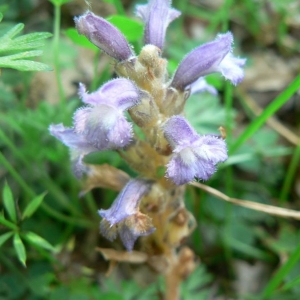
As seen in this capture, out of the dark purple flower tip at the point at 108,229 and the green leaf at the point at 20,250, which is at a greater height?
the dark purple flower tip at the point at 108,229

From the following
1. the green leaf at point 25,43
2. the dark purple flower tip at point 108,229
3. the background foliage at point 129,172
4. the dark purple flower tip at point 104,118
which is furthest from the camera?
the background foliage at point 129,172

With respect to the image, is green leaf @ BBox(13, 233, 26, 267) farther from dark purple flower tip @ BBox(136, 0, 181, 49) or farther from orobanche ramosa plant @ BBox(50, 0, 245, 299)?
dark purple flower tip @ BBox(136, 0, 181, 49)

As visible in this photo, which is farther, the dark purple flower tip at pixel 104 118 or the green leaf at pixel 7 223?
the green leaf at pixel 7 223

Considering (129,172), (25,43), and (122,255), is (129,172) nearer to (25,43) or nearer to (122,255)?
(122,255)

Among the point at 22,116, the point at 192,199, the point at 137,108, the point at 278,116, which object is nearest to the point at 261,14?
the point at 278,116

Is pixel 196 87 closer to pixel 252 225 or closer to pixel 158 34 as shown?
pixel 158 34

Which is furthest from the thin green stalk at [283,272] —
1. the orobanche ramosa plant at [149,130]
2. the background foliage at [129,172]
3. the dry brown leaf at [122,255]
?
the dry brown leaf at [122,255]

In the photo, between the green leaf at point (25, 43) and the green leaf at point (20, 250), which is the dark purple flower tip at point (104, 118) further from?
the green leaf at point (20, 250)
